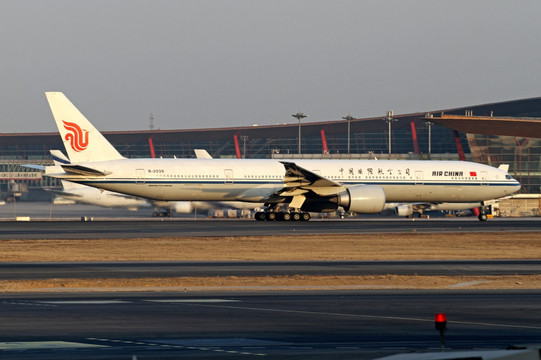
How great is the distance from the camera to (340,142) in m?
111

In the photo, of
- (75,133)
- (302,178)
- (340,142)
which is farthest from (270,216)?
(340,142)

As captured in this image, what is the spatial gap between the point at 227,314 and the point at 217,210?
1886 inches

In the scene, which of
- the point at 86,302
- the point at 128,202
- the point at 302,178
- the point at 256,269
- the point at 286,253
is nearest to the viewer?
the point at 86,302

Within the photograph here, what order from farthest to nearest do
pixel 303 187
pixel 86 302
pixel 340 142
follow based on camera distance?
pixel 340 142
pixel 303 187
pixel 86 302

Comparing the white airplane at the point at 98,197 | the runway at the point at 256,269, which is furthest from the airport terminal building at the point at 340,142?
the runway at the point at 256,269

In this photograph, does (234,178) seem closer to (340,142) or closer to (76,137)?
(76,137)

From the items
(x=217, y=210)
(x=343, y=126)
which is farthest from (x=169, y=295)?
(x=343, y=126)

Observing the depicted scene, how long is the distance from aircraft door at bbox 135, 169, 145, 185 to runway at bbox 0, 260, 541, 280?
72.4ft

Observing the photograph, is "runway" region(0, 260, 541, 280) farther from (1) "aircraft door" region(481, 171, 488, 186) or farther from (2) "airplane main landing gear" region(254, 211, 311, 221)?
(1) "aircraft door" region(481, 171, 488, 186)

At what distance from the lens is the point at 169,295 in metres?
19.2

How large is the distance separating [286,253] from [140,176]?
67.2ft

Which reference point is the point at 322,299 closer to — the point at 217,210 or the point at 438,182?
A: the point at 438,182

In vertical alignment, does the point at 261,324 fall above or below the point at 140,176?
below

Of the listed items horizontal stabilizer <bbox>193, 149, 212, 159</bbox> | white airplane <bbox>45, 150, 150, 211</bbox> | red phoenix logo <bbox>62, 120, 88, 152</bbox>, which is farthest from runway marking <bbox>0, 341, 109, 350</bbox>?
white airplane <bbox>45, 150, 150, 211</bbox>
